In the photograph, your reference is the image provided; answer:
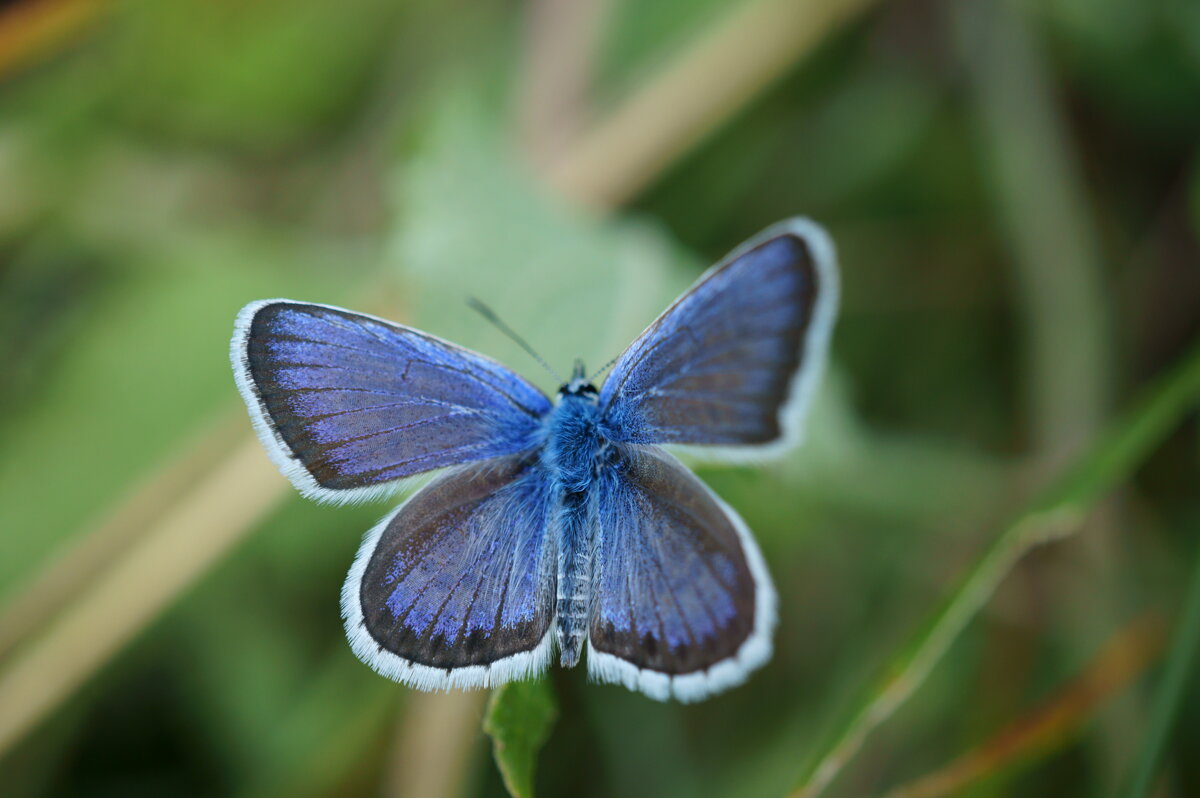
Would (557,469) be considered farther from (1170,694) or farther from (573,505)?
(1170,694)

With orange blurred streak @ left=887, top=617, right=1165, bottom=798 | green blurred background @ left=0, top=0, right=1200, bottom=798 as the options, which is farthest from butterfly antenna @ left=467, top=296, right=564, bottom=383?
orange blurred streak @ left=887, top=617, right=1165, bottom=798

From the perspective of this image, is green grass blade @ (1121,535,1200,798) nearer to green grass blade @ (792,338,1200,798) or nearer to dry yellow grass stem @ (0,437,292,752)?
green grass blade @ (792,338,1200,798)

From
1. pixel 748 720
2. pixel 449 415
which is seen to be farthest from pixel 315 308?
pixel 748 720

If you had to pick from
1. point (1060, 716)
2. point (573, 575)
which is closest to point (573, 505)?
point (573, 575)

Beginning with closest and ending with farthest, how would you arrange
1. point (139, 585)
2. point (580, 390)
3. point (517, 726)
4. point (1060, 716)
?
point (517, 726) < point (580, 390) < point (1060, 716) < point (139, 585)

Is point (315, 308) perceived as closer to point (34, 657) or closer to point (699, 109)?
point (34, 657)

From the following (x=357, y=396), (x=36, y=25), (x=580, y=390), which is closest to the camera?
(x=357, y=396)

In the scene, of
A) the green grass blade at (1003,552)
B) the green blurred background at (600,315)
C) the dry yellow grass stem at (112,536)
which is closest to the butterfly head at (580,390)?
the green blurred background at (600,315)
